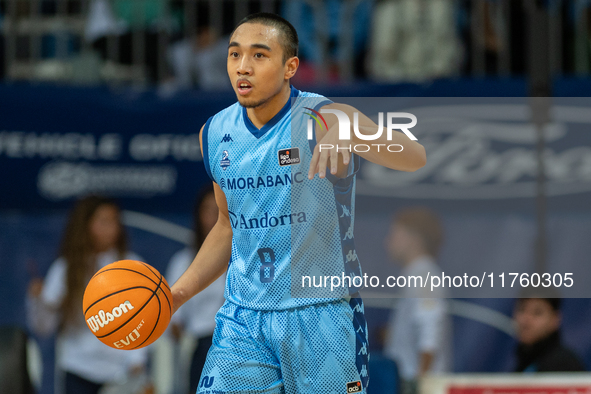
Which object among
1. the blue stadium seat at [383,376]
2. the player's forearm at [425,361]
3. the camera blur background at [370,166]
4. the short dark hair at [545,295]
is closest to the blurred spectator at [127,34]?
the camera blur background at [370,166]

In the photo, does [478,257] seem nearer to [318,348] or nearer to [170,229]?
[170,229]

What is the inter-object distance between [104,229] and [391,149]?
4043 millimetres

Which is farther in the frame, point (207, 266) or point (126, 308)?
point (207, 266)

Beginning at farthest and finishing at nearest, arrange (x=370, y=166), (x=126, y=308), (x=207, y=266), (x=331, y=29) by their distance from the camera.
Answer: (x=331, y=29)
(x=370, y=166)
(x=207, y=266)
(x=126, y=308)

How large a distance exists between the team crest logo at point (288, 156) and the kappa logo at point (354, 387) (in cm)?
96

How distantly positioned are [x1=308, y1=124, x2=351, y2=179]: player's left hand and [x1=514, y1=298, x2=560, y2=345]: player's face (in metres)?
3.42

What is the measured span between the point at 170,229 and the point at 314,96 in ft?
14.0

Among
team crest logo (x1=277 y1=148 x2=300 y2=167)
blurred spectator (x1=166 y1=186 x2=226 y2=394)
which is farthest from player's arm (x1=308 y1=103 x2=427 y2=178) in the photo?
blurred spectator (x1=166 y1=186 x2=226 y2=394)

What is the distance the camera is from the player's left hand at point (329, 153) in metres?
3.00

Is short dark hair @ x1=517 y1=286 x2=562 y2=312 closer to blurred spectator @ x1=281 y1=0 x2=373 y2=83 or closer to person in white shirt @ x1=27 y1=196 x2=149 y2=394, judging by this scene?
blurred spectator @ x1=281 y1=0 x2=373 y2=83

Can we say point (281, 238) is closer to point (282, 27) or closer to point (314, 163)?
point (314, 163)

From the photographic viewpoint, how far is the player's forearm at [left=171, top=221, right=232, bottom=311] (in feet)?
11.4

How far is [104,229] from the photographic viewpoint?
6.65 meters

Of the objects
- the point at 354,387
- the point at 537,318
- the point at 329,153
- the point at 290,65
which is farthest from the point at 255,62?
the point at 537,318
